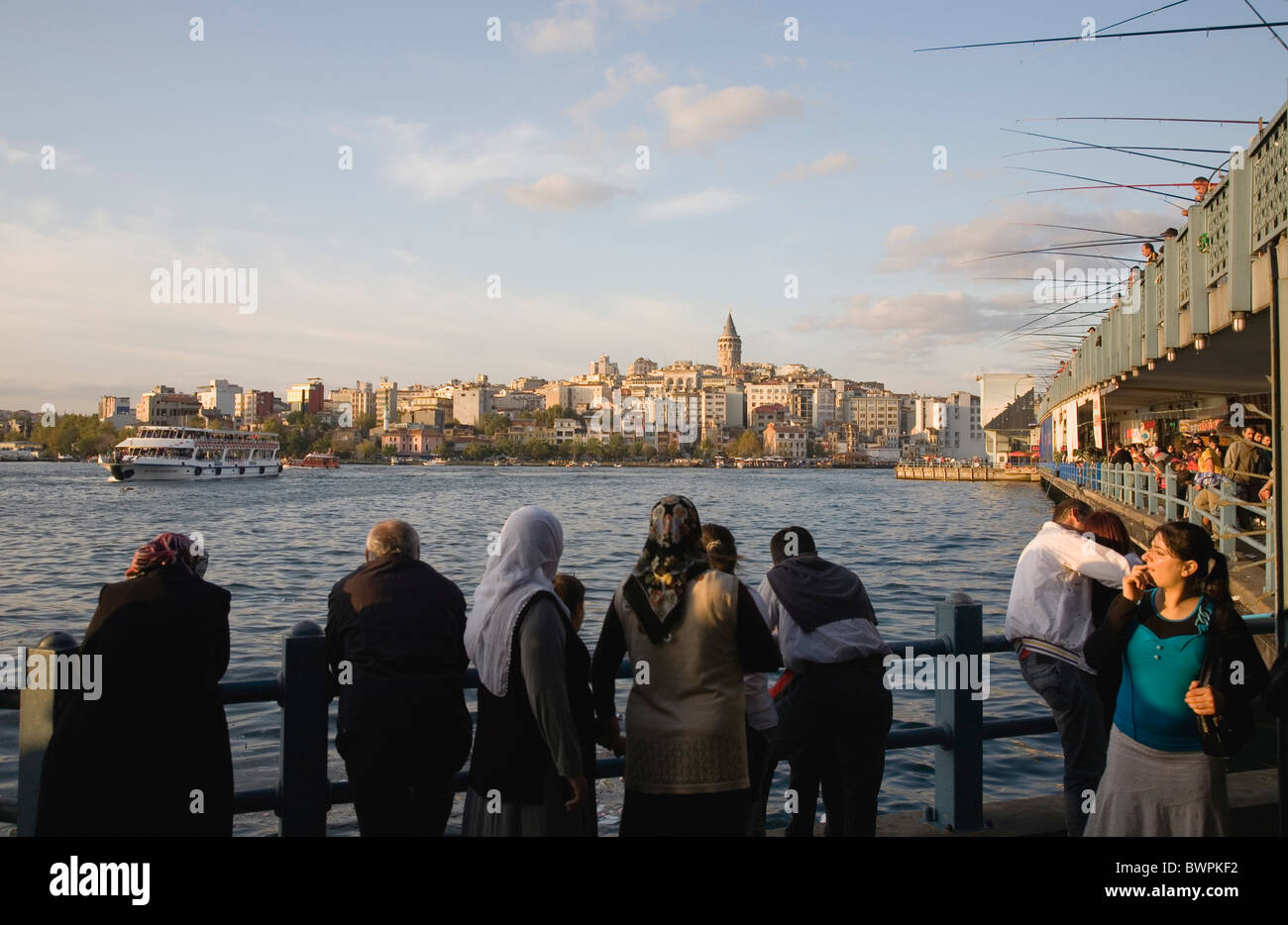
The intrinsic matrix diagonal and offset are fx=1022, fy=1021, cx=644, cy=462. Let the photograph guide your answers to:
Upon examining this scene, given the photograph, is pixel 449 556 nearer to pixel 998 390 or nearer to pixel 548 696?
pixel 548 696

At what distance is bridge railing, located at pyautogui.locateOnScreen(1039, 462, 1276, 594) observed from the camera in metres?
9.37

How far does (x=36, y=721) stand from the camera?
3.58 m

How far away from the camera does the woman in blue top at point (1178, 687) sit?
326 centimetres

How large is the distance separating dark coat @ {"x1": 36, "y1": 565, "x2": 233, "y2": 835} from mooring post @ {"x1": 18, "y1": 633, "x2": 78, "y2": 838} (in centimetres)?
12

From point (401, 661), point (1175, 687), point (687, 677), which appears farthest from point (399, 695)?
point (1175, 687)

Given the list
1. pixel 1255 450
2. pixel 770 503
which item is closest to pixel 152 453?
pixel 770 503

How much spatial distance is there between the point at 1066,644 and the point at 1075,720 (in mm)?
363

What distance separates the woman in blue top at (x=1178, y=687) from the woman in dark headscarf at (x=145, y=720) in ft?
10.1

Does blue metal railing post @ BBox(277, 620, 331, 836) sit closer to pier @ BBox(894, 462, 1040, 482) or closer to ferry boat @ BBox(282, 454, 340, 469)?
pier @ BBox(894, 462, 1040, 482)

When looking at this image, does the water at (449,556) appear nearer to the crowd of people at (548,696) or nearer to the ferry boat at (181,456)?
the crowd of people at (548,696)

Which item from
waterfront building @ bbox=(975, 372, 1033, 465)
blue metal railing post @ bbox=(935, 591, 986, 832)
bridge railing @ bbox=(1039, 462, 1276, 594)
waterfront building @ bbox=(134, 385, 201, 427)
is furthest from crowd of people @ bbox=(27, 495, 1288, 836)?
waterfront building @ bbox=(134, 385, 201, 427)

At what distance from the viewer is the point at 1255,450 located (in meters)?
13.2

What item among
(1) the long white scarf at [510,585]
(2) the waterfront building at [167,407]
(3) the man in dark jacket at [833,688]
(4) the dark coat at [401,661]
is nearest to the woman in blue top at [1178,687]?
(3) the man in dark jacket at [833,688]

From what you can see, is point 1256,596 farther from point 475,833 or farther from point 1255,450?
point 475,833
